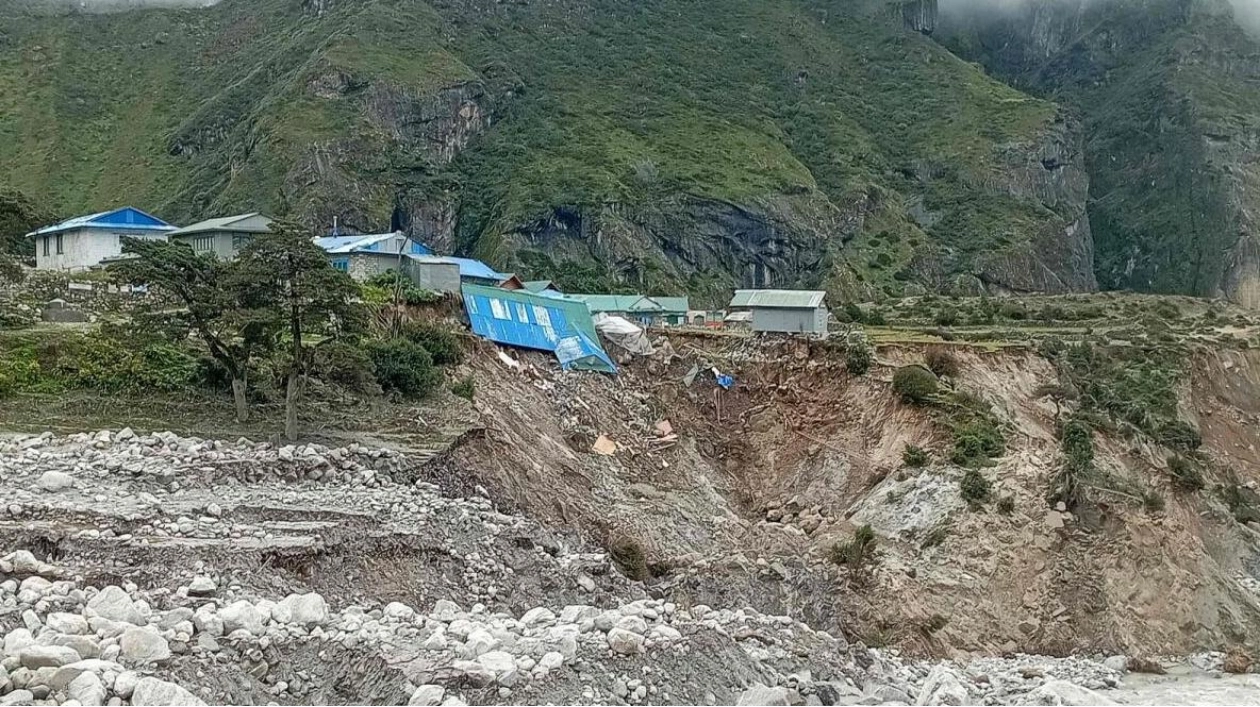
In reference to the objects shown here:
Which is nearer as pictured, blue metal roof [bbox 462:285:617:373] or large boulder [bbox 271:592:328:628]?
large boulder [bbox 271:592:328:628]

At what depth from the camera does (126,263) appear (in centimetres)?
2848

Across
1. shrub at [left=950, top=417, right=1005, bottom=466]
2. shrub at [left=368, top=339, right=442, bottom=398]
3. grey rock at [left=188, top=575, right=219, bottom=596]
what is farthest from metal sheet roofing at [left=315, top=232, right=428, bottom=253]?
grey rock at [left=188, top=575, right=219, bottom=596]

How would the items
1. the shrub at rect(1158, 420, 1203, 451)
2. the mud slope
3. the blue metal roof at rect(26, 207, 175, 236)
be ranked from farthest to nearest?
the blue metal roof at rect(26, 207, 175, 236) → the shrub at rect(1158, 420, 1203, 451) → the mud slope

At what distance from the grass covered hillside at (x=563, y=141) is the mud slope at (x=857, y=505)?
76.0 m

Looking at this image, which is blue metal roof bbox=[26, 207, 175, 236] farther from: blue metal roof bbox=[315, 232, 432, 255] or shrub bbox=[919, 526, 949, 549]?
shrub bbox=[919, 526, 949, 549]

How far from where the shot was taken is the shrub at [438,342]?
118ft

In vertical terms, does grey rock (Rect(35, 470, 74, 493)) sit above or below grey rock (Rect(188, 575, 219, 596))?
above

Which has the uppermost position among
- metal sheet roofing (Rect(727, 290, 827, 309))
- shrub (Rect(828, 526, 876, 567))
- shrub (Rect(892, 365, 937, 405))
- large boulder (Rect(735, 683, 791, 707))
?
metal sheet roofing (Rect(727, 290, 827, 309))

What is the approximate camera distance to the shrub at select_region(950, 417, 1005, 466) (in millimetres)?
36219

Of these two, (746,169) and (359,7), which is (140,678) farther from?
(359,7)

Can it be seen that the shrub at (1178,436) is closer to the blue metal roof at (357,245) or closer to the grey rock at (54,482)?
the blue metal roof at (357,245)

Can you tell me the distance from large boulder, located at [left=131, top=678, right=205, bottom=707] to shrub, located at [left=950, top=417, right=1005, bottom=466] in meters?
26.8

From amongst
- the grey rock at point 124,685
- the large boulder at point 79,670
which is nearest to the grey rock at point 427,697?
the grey rock at point 124,685

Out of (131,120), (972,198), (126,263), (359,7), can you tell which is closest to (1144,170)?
(972,198)
